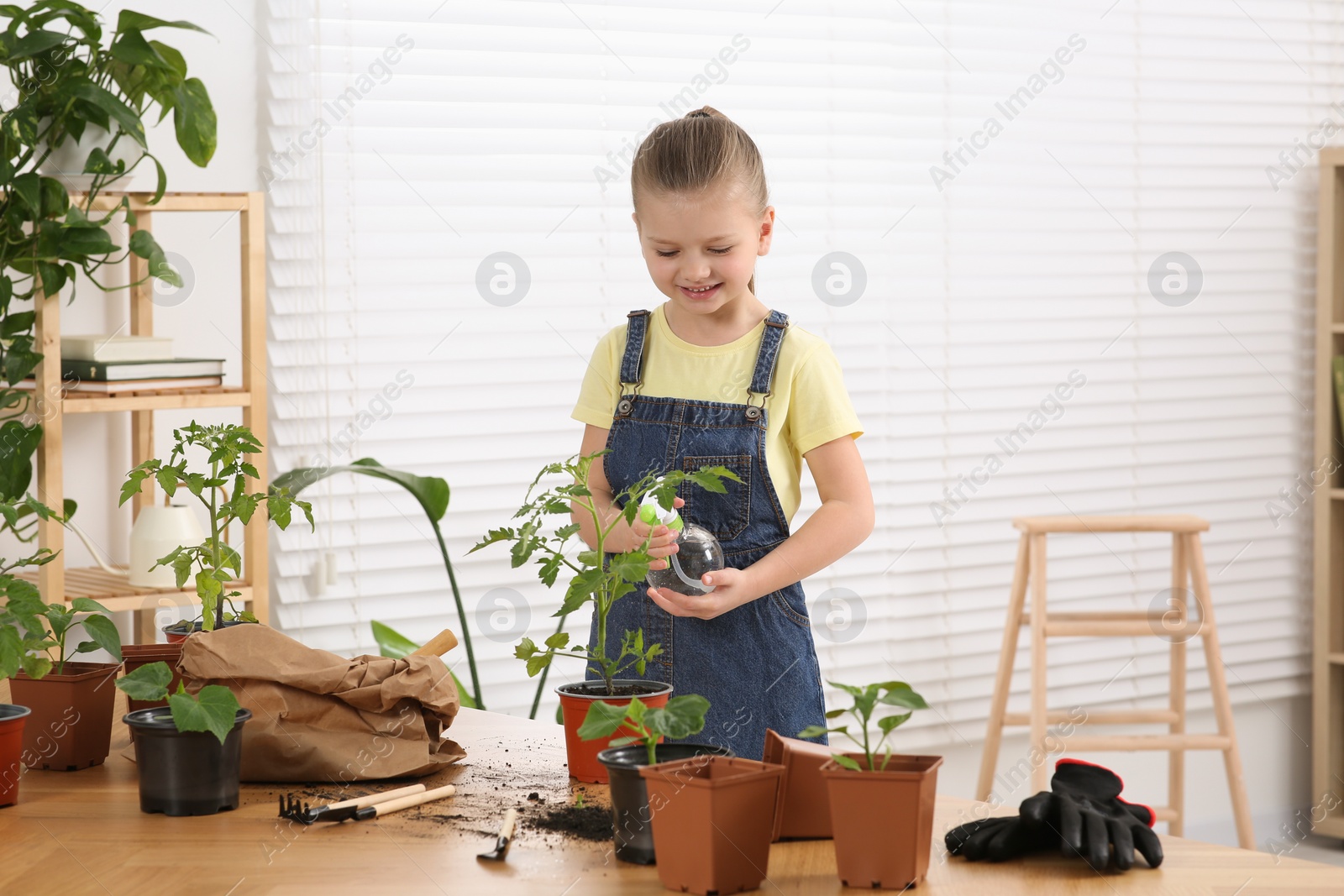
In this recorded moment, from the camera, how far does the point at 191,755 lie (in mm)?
1259

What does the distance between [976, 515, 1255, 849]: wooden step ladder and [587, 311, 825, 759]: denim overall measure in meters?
1.70

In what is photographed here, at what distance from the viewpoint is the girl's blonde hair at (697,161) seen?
1.61 metres

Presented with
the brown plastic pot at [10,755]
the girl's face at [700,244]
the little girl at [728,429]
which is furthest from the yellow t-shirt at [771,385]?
the brown plastic pot at [10,755]

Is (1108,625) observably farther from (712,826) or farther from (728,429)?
(712,826)

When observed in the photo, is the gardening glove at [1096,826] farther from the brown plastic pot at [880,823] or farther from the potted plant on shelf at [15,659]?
the potted plant on shelf at [15,659]

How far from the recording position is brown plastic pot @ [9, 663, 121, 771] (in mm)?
1443

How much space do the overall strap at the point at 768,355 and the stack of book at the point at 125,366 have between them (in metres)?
1.27

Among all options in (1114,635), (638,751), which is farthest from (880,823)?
(1114,635)

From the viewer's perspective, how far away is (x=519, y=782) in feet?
4.54

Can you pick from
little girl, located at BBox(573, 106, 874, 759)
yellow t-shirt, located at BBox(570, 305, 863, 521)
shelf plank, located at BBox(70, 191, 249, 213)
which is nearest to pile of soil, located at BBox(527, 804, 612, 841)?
little girl, located at BBox(573, 106, 874, 759)

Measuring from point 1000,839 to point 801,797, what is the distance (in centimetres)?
17

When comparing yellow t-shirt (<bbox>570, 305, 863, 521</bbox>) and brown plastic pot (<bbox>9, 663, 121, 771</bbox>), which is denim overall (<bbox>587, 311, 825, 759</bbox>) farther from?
brown plastic pot (<bbox>9, 663, 121, 771</bbox>)

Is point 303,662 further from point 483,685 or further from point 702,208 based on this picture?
point 483,685

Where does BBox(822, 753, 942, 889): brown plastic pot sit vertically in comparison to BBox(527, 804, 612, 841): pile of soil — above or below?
above
